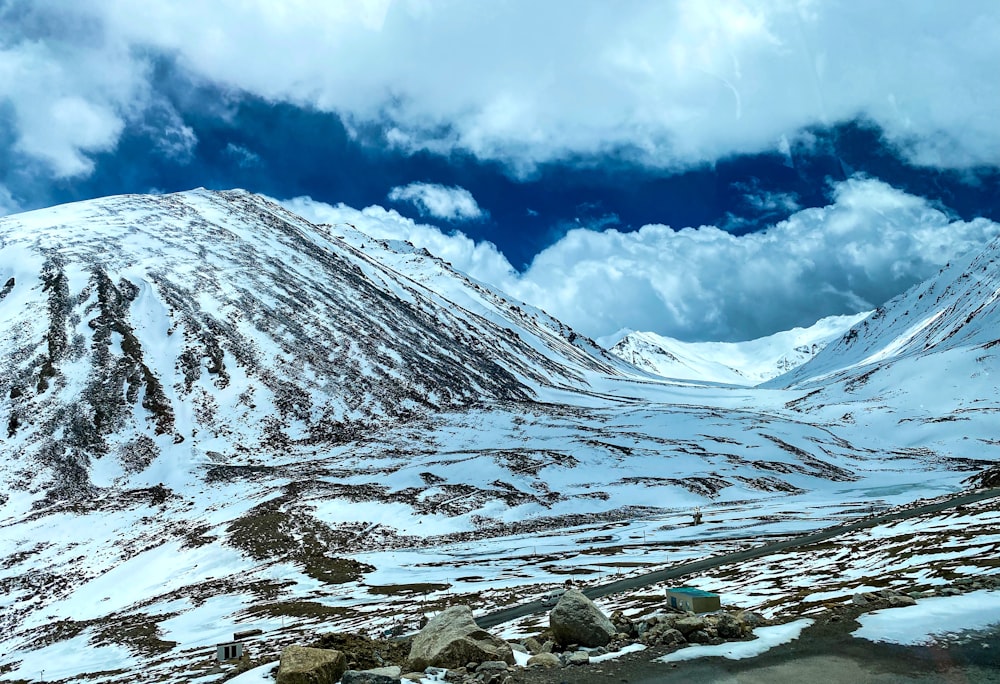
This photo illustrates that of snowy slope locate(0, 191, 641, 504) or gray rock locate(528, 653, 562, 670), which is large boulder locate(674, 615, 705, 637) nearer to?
gray rock locate(528, 653, 562, 670)

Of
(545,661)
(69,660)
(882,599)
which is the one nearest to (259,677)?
(545,661)

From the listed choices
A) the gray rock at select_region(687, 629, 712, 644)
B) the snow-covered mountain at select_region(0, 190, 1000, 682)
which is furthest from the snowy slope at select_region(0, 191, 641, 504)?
the gray rock at select_region(687, 629, 712, 644)

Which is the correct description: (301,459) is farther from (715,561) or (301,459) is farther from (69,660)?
(715,561)

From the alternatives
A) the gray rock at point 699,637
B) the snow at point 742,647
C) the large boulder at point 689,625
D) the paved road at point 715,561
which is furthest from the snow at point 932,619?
the paved road at point 715,561

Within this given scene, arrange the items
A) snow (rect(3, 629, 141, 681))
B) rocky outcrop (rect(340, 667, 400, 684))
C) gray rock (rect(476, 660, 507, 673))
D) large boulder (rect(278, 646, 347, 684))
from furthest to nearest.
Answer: snow (rect(3, 629, 141, 681)), gray rock (rect(476, 660, 507, 673)), large boulder (rect(278, 646, 347, 684)), rocky outcrop (rect(340, 667, 400, 684))

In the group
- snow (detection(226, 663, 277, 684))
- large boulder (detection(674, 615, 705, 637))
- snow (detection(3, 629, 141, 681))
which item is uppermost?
snow (detection(226, 663, 277, 684))

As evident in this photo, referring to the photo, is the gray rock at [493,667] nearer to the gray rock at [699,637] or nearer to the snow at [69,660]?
the gray rock at [699,637]
